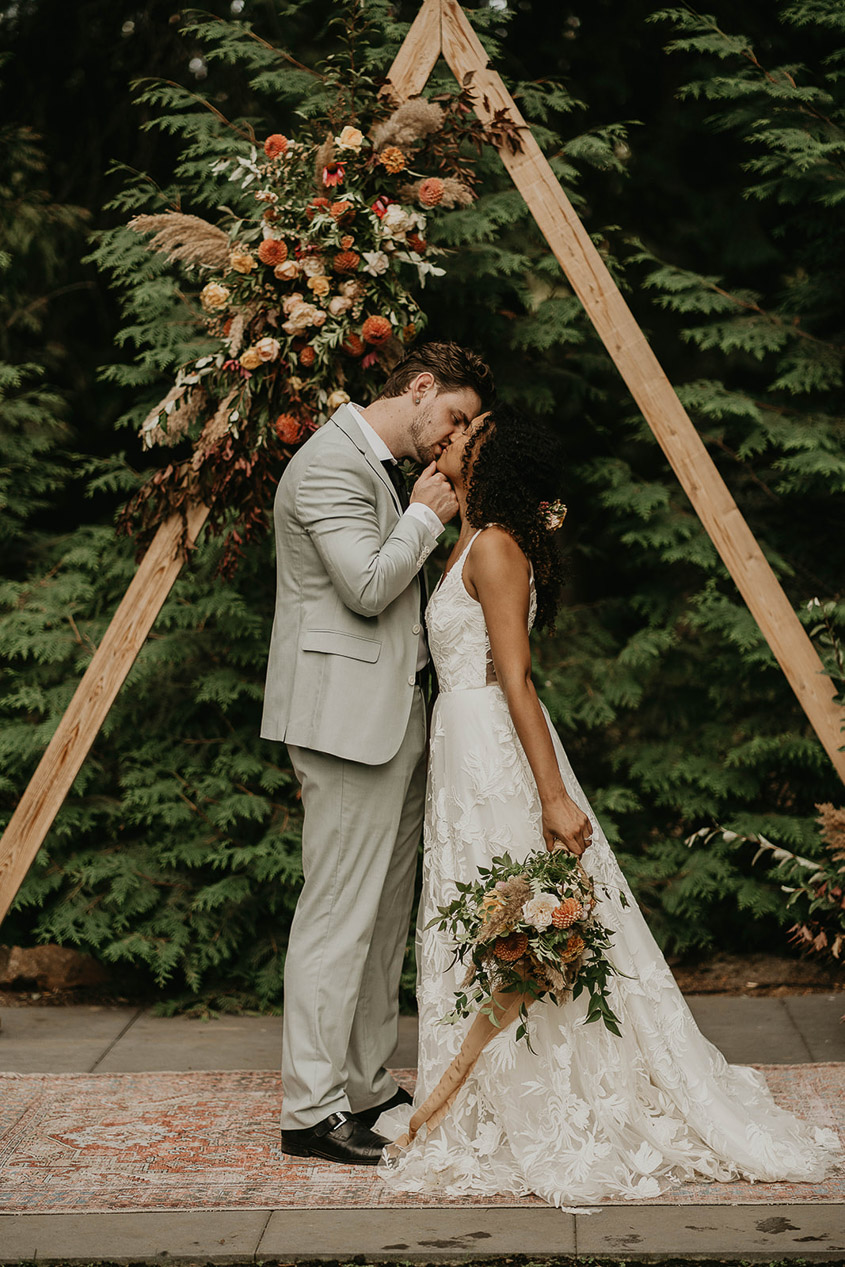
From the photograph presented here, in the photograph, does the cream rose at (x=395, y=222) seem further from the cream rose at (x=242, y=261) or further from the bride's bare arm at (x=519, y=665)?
the bride's bare arm at (x=519, y=665)

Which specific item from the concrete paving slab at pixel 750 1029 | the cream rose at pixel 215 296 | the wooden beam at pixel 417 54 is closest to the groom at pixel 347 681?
the cream rose at pixel 215 296

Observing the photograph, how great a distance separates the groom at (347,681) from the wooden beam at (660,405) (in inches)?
30.6

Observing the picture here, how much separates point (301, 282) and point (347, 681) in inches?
54.4

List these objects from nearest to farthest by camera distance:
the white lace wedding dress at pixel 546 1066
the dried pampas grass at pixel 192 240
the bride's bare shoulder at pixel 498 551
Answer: the white lace wedding dress at pixel 546 1066 → the bride's bare shoulder at pixel 498 551 → the dried pampas grass at pixel 192 240

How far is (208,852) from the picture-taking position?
4.86 m

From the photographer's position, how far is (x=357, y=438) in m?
3.29

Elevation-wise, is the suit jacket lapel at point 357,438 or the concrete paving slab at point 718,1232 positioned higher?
the suit jacket lapel at point 357,438

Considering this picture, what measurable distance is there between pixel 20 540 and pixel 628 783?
9.52ft

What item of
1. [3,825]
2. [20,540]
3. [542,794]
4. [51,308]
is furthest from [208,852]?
[51,308]

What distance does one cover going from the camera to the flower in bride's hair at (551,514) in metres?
3.18

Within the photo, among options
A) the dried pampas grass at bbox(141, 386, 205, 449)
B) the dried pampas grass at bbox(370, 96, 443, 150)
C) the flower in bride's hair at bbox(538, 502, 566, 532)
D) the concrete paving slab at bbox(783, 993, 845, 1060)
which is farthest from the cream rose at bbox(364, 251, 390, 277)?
the concrete paving slab at bbox(783, 993, 845, 1060)

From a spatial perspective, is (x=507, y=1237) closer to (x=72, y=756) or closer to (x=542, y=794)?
(x=542, y=794)

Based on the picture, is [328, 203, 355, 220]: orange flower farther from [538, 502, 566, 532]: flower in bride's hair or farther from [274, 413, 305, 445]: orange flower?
[538, 502, 566, 532]: flower in bride's hair

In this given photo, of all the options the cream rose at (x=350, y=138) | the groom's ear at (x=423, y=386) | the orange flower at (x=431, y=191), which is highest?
the cream rose at (x=350, y=138)
